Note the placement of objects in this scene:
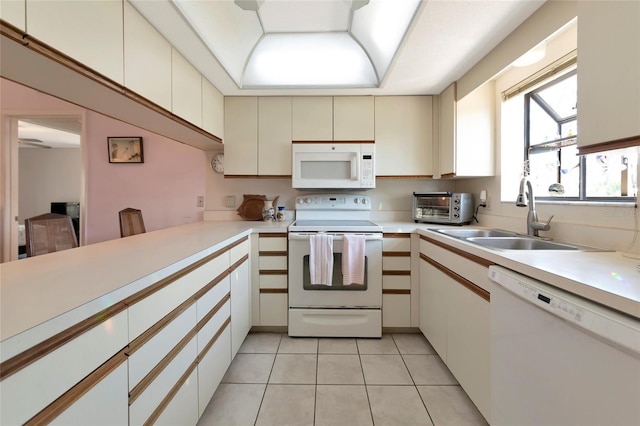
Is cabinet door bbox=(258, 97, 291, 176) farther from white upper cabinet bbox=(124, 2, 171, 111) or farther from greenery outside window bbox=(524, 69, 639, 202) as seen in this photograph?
greenery outside window bbox=(524, 69, 639, 202)

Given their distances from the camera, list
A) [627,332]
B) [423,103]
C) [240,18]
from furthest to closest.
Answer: [423,103] < [240,18] < [627,332]

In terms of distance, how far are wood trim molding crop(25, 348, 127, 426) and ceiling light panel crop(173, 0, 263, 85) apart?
160 cm

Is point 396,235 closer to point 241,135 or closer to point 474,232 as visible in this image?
point 474,232

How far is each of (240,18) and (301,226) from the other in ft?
5.14

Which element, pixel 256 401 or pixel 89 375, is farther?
pixel 256 401

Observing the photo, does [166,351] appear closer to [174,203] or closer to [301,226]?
[301,226]

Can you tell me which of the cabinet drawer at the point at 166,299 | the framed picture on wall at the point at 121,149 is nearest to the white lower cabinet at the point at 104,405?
the cabinet drawer at the point at 166,299

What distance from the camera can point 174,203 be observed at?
9.23 ft

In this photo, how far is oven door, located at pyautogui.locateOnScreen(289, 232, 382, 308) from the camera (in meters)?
2.10

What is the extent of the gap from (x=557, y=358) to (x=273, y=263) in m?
1.74

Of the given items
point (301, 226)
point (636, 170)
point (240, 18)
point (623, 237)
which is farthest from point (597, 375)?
point (240, 18)

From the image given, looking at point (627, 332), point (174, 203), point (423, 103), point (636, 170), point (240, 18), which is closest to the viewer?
point (627, 332)

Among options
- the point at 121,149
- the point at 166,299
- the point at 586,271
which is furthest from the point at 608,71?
the point at 121,149

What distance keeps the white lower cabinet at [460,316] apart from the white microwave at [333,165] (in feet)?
2.62
